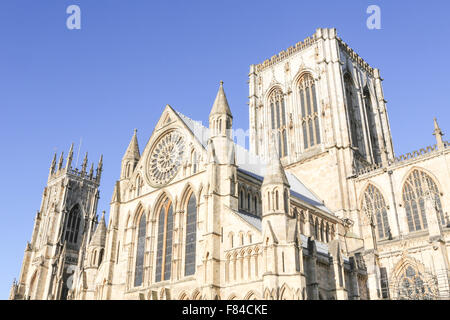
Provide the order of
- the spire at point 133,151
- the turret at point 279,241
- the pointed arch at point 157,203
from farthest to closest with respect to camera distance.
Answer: the spire at point 133,151 < the pointed arch at point 157,203 < the turret at point 279,241

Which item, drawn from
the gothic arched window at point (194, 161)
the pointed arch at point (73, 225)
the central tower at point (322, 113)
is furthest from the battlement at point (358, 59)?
the pointed arch at point (73, 225)

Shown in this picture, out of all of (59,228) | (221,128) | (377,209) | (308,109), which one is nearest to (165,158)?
(221,128)

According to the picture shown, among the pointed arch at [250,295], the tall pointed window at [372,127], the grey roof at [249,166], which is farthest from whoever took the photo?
the tall pointed window at [372,127]

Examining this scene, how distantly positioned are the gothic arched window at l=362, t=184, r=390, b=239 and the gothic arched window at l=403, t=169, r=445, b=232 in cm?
216

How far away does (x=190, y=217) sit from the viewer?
1231 inches

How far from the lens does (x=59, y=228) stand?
72250mm

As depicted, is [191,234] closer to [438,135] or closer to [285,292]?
[285,292]

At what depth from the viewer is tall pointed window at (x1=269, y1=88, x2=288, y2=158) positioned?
54906 mm

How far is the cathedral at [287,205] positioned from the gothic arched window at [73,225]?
16678mm

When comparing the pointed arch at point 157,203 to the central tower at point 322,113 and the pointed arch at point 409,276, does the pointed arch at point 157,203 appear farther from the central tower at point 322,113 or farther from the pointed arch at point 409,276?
the central tower at point 322,113

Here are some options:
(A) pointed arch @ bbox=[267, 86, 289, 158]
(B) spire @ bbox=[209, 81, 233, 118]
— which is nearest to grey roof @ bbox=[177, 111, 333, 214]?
(B) spire @ bbox=[209, 81, 233, 118]

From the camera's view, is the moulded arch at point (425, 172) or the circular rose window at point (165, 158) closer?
the circular rose window at point (165, 158)

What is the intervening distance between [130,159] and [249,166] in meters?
10.4

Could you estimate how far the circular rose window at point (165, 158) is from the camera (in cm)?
3434
